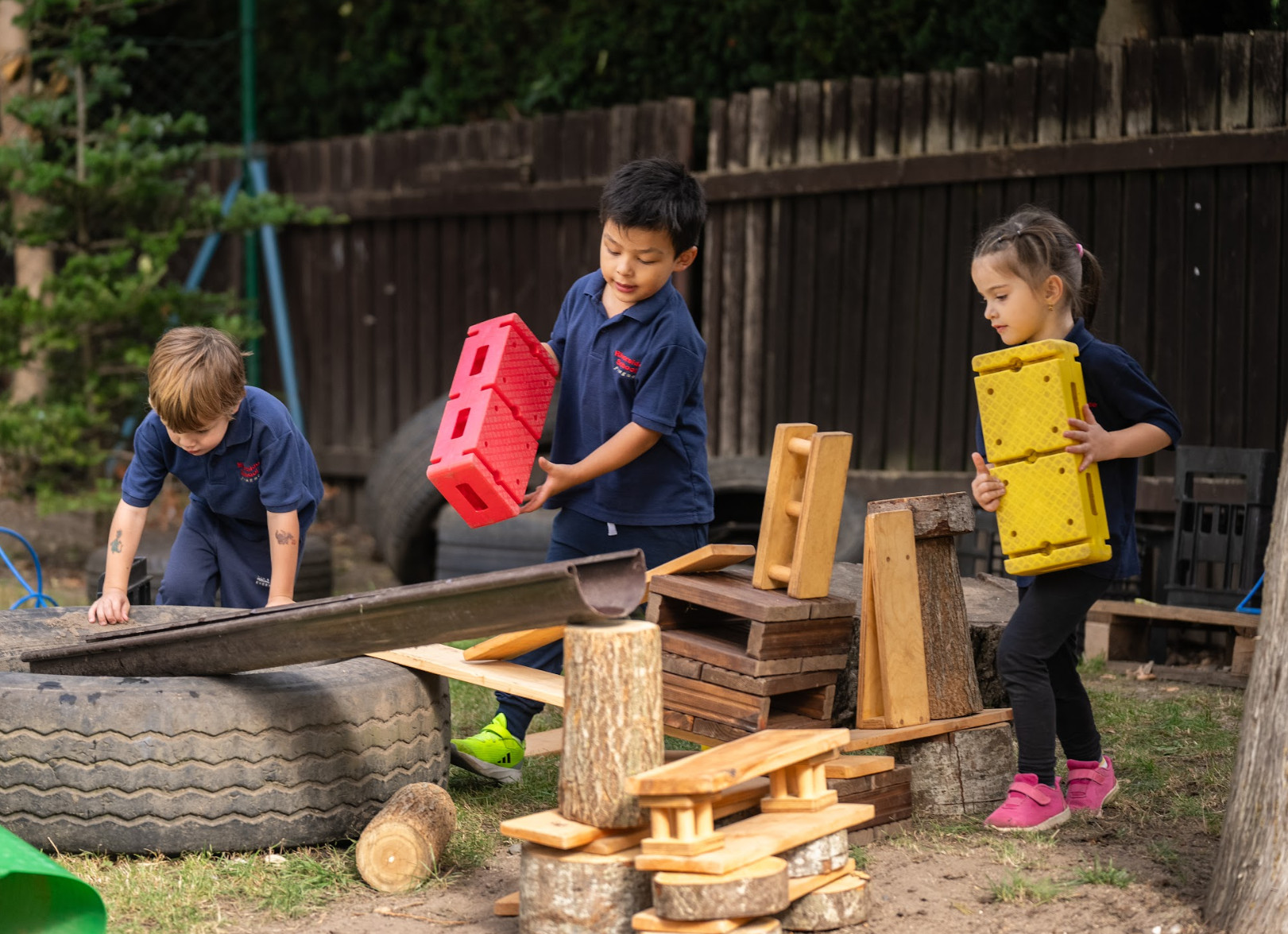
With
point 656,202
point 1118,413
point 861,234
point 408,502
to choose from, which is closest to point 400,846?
point 656,202

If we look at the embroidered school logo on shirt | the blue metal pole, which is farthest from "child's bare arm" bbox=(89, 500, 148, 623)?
the blue metal pole

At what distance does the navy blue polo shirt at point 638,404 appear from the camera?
3.90 meters

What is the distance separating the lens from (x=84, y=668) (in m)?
3.43

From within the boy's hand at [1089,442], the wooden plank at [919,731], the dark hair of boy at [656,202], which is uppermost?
the dark hair of boy at [656,202]

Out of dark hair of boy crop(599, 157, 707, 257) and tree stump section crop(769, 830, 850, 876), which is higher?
dark hair of boy crop(599, 157, 707, 257)

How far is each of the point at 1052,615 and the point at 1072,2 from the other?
484 cm

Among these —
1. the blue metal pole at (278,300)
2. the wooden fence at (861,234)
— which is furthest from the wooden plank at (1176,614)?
the blue metal pole at (278,300)

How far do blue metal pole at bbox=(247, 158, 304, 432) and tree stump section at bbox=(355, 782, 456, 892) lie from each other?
6.82 meters

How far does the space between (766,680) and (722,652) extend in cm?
16

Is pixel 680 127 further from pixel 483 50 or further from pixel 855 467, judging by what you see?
pixel 483 50

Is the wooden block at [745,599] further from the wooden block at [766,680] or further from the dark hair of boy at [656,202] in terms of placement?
the dark hair of boy at [656,202]

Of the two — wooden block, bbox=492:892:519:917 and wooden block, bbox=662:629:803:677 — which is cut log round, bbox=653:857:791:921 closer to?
wooden block, bbox=492:892:519:917

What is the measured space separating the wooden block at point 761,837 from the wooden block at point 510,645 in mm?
1138

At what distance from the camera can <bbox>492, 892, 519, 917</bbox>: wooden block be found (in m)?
2.82
